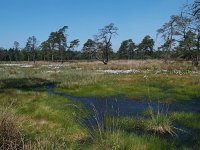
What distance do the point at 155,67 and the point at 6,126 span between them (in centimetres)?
5093

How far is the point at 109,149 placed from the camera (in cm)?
884

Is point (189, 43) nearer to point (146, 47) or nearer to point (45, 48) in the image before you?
point (146, 47)

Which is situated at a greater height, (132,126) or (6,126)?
(6,126)

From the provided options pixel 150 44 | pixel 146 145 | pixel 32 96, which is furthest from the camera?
pixel 150 44

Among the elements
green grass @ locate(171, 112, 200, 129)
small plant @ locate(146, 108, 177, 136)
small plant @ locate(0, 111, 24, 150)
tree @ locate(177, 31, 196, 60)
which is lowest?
green grass @ locate(171, 112, 200, 129)

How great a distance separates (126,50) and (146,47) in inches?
567

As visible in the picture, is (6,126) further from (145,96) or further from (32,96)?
(145,96)

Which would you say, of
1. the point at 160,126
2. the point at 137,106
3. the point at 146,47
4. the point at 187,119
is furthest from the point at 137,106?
the point at 146,47

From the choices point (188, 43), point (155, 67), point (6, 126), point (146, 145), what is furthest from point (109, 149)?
point (188, 43)

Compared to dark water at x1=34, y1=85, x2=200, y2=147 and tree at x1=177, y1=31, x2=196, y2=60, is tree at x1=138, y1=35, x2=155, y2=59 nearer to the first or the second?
tree at x1=177, y1=31, x2=196, y2=60

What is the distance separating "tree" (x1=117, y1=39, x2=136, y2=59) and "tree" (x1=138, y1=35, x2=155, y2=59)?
173 inches

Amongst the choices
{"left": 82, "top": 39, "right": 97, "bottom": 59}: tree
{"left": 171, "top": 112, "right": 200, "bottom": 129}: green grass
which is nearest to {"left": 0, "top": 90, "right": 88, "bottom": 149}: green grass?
{"left": 171, "top": 112, "right": 200, "bottom": 129}: green grass

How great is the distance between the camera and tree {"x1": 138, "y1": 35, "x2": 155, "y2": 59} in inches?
5276

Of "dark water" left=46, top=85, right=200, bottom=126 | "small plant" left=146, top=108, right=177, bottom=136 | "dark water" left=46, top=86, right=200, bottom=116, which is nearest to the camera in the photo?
"small plant" left=146, top=108, right=177, bottom=136
